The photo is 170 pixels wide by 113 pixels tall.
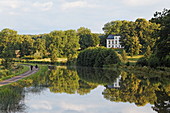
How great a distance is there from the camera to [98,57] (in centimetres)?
8100

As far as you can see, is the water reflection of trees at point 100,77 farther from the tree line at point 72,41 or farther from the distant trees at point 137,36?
the distant trees at point 137,36

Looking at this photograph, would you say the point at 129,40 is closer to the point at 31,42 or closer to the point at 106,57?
the point at 106,57

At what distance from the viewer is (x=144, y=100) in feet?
71.3

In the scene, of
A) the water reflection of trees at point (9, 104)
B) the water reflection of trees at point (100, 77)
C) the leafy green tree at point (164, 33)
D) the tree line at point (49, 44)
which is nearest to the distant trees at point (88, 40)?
the tree line at point (49, 44)

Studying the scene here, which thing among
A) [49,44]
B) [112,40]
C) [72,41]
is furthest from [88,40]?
[49,44]

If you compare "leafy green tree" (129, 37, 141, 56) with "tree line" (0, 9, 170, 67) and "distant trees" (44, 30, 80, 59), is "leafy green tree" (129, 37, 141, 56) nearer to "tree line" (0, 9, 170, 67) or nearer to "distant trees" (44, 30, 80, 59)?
"tree line" (0, 9, 170, 67)

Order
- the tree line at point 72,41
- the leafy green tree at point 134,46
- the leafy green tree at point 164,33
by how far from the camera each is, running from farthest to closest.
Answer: the tree line at point 72,41
the leafy green tree at point 134,46
the leafy green tree at point 164,33

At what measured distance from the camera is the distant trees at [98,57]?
2992 inches

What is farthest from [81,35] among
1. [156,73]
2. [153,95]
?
[153,95]

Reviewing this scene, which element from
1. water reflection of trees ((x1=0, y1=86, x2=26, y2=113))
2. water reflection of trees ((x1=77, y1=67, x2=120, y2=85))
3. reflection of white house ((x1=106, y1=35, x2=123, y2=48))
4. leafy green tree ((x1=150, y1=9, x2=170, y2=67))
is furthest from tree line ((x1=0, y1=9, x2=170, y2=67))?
water reflection of trees ((x1=0, y1=86, x2=26, y2=113))

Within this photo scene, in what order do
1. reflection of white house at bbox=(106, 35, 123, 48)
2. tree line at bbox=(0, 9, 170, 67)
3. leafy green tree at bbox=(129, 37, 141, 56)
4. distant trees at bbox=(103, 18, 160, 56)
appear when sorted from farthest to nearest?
reflection of white house at bbox=(106, 35, 123, 48) → tree line at bbox=(0, 9, 170, 67) → distant trees at bbox=(103, 18, 160, 56) → leafy green tree at bbox=(129, 37, 141, 56)

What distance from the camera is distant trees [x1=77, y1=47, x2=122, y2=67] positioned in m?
76.0

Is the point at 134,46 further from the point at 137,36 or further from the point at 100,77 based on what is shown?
the point at 100,77

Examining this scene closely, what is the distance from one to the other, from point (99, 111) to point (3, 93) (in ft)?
Answer: 35.5
